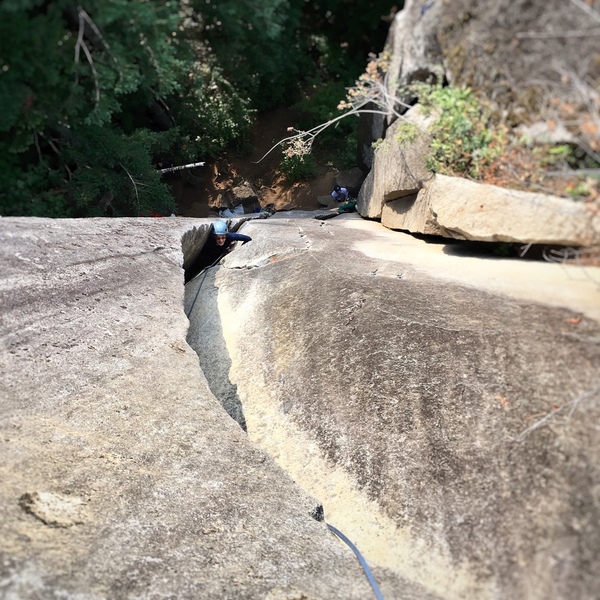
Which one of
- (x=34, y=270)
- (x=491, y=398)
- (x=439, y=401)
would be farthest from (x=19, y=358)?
(x=491, y=398)

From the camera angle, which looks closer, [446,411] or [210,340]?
[446,411]

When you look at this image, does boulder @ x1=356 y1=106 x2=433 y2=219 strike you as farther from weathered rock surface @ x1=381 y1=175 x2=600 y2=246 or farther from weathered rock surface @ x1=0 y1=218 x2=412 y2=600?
weathered rock surface @ x1=0 y1=218 x2=412 y2=600

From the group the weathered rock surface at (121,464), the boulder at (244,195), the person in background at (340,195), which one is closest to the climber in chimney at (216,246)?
the weathered rock surface at (121,464)

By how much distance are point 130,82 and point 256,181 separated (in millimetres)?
10030

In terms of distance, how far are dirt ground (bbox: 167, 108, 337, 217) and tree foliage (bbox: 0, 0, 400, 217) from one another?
2.16ft

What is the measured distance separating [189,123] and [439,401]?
12954 millimetres

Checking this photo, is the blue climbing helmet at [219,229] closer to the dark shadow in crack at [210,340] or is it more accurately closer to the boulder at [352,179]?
the dark shadow in crack at [210,340]

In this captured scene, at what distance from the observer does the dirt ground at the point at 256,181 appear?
15.8 m

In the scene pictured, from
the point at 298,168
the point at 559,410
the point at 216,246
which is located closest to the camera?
the point at 559,410

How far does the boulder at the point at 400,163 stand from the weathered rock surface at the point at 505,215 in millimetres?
732

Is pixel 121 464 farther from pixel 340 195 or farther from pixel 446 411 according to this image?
pixel 340 195

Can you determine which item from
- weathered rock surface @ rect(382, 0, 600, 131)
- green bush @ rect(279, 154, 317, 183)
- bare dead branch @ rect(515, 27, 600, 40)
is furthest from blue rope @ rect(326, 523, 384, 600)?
green bush @ rect(279, 154, 317, 183)

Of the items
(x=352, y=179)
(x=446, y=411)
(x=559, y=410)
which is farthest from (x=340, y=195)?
(x=559, y=410)

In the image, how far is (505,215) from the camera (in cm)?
536
